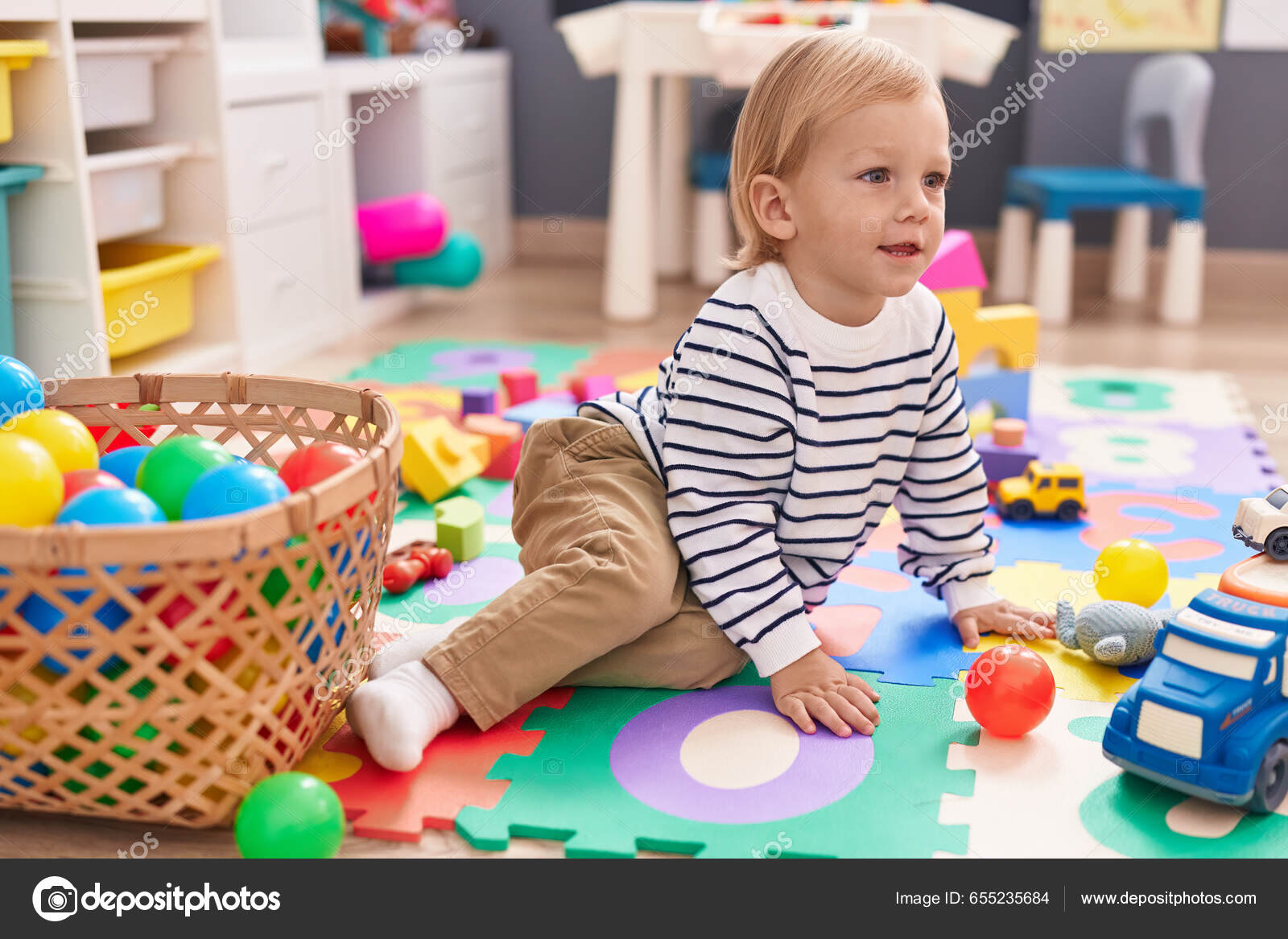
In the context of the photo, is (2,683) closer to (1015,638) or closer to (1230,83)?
(1015,638)

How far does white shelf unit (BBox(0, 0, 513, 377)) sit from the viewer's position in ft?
4.73

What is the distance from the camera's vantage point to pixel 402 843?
764 millimetres

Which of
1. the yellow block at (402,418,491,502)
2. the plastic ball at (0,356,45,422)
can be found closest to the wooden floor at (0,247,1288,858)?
the yellow block at (402,418,491,502)

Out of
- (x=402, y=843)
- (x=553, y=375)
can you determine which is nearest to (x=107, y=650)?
(x=402, y=843)

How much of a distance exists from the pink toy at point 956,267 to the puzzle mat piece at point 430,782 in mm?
816

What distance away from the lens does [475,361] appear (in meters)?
2.00

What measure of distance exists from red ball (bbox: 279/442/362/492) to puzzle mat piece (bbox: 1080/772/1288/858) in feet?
1.74

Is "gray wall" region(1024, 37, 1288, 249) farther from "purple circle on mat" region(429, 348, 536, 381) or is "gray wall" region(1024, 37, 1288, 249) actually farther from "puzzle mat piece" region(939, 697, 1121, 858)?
"puzzle mat piece" region(939, 697, 1121, 858)

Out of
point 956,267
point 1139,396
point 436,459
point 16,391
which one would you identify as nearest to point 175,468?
point 16,391

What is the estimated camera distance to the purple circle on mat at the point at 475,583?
1.12 m

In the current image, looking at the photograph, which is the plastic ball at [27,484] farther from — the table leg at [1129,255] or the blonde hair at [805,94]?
the table leg at [1129,255]

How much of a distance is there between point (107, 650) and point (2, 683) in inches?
3.0

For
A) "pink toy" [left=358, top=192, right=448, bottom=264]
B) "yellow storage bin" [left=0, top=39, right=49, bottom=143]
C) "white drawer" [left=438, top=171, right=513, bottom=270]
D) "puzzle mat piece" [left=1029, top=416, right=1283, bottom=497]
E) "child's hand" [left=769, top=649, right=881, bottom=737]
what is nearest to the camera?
"child's hand" [left=769, top=649, right=881, bottom=737]
